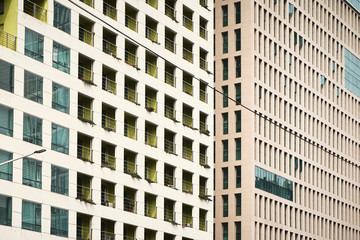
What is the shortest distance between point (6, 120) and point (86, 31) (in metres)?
11.3

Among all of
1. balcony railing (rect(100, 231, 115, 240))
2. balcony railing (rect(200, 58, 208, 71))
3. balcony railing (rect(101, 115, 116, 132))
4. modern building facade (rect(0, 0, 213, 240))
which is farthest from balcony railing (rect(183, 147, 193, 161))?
balcony railing (rect(100, 231, 115, 240))

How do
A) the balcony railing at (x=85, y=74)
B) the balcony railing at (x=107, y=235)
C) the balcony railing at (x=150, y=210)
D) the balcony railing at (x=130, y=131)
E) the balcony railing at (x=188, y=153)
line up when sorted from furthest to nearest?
the balcony railing at (x=188, y=153), the balcony railing at (x=150, y=210), the balcony railing at (x=130, y=131), the balcony railing at (x=85, y=74), the balcony railing at (x=107, y=235)

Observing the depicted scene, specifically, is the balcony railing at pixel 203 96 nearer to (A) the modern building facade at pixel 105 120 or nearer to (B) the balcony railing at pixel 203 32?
(A) the modern building facade at pixel 105 120

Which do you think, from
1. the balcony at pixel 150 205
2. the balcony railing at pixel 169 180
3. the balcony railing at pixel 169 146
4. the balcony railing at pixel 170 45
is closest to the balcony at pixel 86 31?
the balcony railing at pixel 170 45

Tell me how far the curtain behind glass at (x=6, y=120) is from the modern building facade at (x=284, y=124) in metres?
34.5

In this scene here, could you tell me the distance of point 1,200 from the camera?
5181cm

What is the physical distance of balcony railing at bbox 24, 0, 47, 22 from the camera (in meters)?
57.1

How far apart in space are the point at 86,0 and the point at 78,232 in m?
15.5

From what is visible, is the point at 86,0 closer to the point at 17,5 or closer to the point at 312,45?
the point at 17,5

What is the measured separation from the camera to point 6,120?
5316 centimetres

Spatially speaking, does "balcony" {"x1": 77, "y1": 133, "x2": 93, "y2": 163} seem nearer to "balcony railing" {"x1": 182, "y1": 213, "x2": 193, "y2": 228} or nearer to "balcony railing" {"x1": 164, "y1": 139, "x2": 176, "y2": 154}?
"balcony railing" {"x1": 164, "y1": 139, "x2": 176, "y2": 154}

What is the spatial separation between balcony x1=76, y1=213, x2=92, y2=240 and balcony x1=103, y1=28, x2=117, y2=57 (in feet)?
38.1

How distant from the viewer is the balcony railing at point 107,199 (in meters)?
61.7

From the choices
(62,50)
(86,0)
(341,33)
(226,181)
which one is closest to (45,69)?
(62,50)
